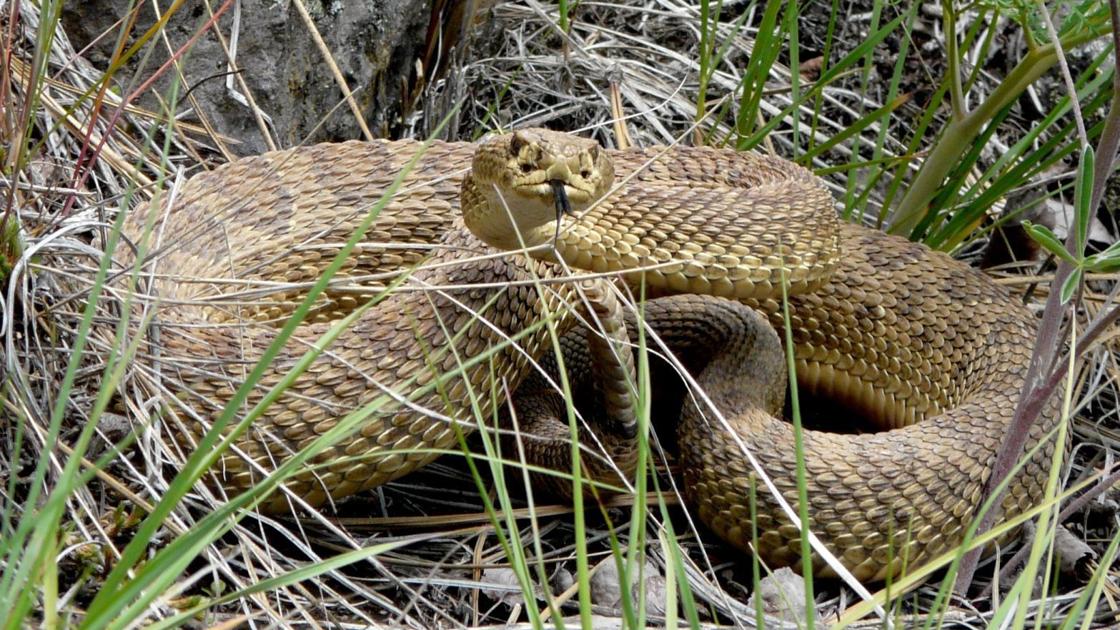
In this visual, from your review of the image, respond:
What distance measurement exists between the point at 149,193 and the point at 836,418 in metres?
2.41

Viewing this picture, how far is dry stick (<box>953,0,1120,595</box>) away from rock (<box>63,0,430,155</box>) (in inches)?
87.8

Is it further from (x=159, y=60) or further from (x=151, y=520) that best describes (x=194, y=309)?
(x=151, y=520)

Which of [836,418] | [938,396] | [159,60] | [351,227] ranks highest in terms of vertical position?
[159,60]

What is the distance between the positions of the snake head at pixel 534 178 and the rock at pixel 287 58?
1.03m

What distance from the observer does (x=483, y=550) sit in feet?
10.3

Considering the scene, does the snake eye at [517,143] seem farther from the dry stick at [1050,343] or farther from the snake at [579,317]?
the dry stick at [1050,343]

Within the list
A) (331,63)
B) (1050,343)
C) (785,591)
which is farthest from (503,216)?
(331,63)

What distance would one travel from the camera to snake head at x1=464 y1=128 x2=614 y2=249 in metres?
2.83

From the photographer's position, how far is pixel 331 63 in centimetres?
409

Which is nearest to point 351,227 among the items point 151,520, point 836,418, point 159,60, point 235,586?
point 159,60

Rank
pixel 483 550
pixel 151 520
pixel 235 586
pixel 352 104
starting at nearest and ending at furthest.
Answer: pixel 151 520
pixel 235 586
pixel 483 550
pixel 352 104

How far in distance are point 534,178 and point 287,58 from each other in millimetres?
1586

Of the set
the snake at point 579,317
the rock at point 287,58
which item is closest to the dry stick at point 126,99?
the snake at point 579,317

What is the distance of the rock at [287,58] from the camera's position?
151 inches
